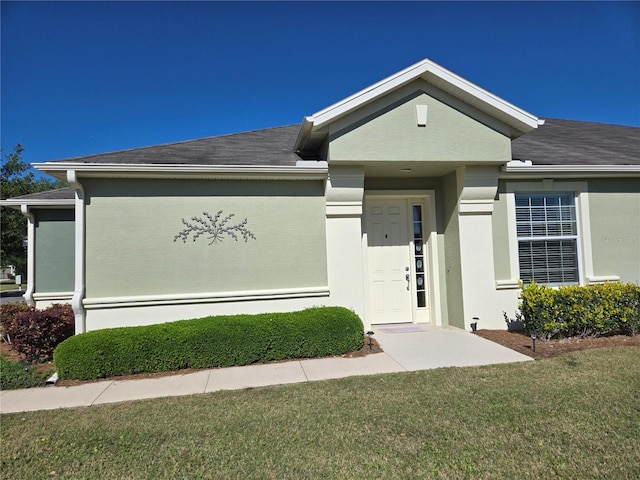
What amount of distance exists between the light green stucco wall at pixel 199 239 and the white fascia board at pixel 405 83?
1.41 meters

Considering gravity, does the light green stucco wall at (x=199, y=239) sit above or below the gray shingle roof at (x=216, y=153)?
below

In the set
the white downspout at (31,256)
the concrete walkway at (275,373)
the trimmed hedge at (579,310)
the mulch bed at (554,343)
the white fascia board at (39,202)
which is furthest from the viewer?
the white downspout at (31,256)

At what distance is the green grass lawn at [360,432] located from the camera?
3.12 m

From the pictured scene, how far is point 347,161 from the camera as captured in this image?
7137 mm

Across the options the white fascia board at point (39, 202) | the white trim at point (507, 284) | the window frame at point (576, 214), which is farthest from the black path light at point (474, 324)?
the white fascia board at point (39, 202)

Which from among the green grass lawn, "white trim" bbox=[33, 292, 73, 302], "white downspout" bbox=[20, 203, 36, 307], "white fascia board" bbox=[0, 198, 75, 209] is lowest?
the green grass lawn

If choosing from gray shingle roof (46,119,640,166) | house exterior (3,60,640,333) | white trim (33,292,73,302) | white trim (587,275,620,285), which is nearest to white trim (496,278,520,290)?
house exterior (3,60,640,333)

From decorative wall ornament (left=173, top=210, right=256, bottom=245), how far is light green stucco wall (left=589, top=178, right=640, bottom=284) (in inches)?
294

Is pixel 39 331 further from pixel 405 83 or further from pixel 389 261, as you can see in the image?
pixel 405 83

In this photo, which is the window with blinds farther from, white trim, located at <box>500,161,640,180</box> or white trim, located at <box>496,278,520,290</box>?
white trim, located at <box>500,161,640,180</box>

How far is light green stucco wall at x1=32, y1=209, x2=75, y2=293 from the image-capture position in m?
9.52

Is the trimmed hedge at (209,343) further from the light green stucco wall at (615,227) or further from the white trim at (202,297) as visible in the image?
the light green stucco wall at (615,227)

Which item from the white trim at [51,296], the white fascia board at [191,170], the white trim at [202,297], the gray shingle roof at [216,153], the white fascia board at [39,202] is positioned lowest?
the white trim at [51,296]

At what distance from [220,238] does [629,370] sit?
6.74m
